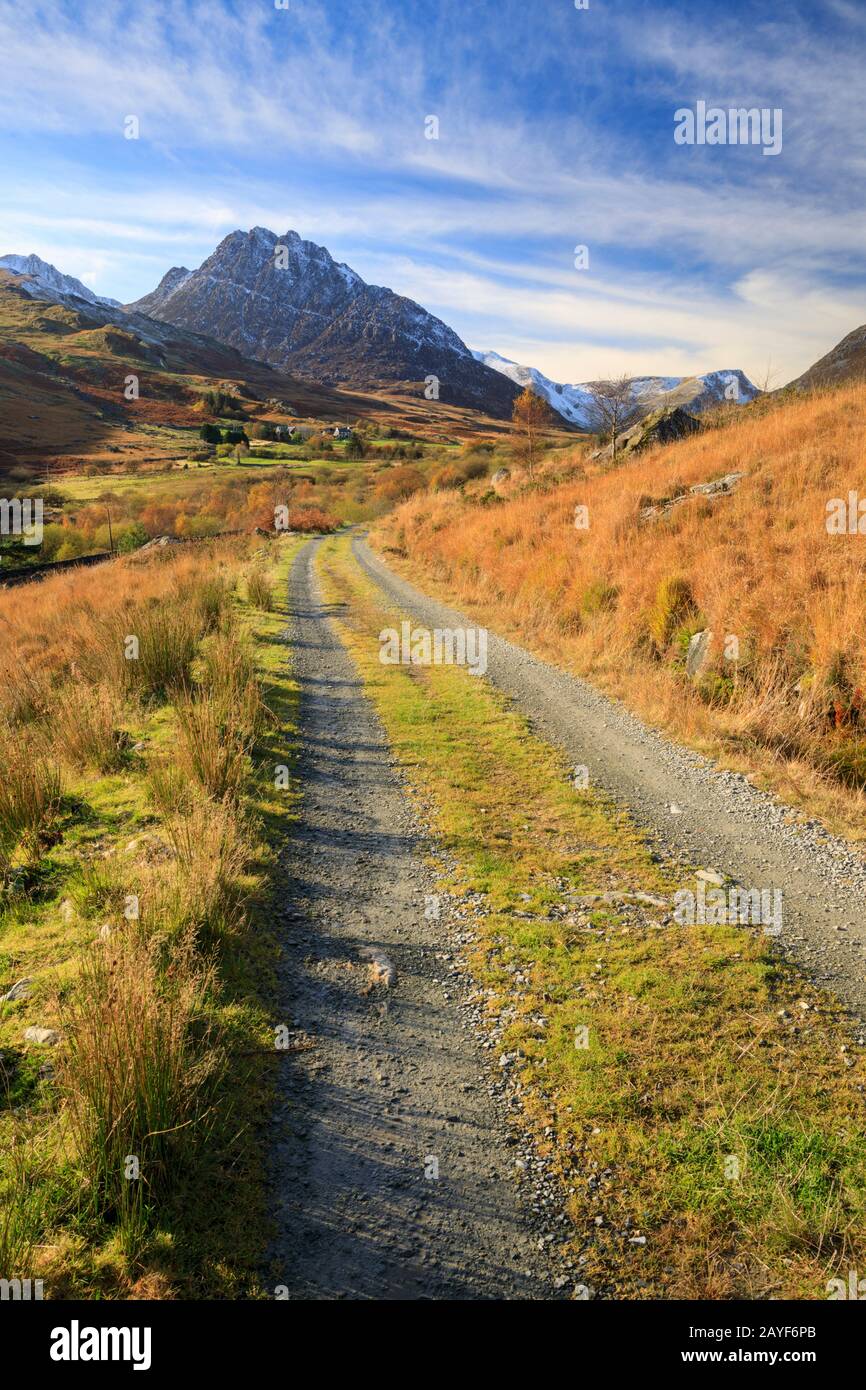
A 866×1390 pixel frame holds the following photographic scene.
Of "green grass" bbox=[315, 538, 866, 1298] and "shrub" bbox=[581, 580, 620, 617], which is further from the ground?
"shrub" bbox=[581, 580, 620, 617]

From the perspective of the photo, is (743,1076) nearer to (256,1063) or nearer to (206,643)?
(256,1063)

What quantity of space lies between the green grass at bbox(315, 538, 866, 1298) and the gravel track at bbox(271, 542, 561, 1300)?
243mm

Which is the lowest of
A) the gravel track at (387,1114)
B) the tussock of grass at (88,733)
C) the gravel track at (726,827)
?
the gravel track at (387,1114)

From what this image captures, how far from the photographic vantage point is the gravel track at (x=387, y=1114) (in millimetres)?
2686

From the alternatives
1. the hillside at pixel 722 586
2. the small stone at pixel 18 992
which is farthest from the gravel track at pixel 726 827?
the small stone at pixel 18 992

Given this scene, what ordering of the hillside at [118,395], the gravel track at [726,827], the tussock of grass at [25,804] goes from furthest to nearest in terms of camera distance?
1. the hillside at [118,395]
2. the tussock of grass at [25,804]
3. the gravel track at [726,827]

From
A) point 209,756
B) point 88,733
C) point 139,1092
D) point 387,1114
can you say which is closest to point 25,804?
point 88,733

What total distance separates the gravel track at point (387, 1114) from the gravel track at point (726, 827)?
231 centimetres

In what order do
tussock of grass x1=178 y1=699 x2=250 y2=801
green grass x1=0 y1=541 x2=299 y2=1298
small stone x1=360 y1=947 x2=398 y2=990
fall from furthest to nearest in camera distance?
tussock of grass x1=178 y1=699 x2=250 y2=801
small stone x1=360 y1=947 x2=398 y2=990
green grass x1=0 y1=541 x2=299 y2=1298

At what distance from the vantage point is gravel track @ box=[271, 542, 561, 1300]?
8.81 ft

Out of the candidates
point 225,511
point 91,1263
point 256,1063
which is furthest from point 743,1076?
point 225,511

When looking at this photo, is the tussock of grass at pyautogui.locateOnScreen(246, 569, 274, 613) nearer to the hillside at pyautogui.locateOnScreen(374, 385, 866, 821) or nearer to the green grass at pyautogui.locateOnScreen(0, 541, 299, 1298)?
the hillside at pyautogui.locateOnScreen(374, 385, 866, 821)

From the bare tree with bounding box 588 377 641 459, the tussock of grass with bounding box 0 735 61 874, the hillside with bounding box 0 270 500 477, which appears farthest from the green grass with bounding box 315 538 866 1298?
the hillside with bounding box 0 270 500 477

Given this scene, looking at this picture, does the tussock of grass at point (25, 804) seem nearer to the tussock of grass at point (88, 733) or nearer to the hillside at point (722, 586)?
the tussock of grass at point (88, 733)
